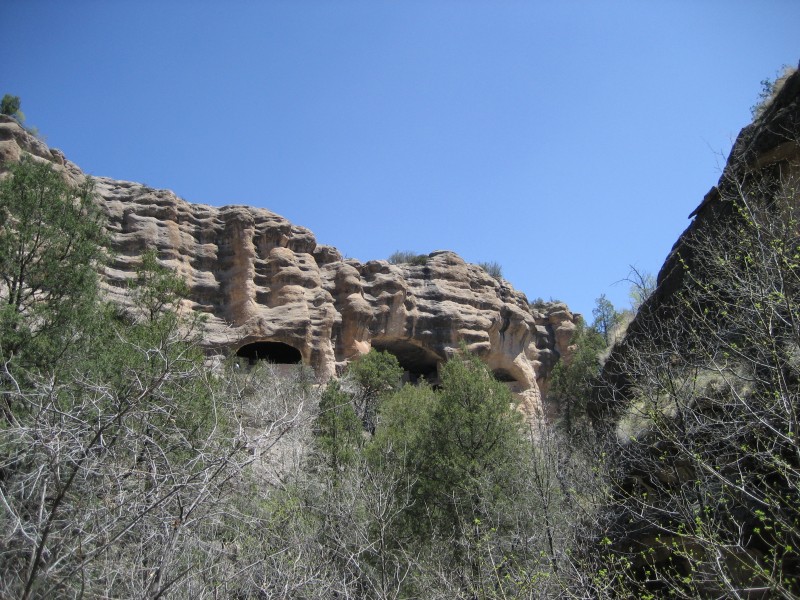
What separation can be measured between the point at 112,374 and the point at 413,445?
726 centimetres

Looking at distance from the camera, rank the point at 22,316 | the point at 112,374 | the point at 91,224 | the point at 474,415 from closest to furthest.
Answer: the point at 112,374, the point at 22,316, the point at 91,224, the point at 474,415

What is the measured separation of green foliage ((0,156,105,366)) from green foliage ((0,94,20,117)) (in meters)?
18.6

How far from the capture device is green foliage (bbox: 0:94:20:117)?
93.6ft

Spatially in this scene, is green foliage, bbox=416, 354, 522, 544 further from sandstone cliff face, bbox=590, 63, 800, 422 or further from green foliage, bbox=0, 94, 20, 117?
green foliage, bbox=0, 94, 20, 117

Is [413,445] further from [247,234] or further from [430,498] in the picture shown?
[247,234]

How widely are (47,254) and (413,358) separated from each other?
23.6 metres

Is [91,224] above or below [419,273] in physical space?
below

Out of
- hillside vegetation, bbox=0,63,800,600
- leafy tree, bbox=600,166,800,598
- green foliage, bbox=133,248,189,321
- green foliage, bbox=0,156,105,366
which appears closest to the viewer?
leafy tree, bbox=600,166,800,598

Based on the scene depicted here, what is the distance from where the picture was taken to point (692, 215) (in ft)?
46.2

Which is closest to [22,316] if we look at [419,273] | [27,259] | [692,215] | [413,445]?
[27,259]

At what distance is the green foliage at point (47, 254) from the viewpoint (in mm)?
11758

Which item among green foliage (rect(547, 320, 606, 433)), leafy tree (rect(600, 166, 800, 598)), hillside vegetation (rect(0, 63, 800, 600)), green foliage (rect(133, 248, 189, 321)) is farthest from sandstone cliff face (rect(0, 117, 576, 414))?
leafy tree (rect(600, 166, 800, 598))

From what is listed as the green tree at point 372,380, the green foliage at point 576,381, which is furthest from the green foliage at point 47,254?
the green foliage at point 576,381

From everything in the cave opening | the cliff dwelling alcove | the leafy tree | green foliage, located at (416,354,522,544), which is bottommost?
the leafy tree
